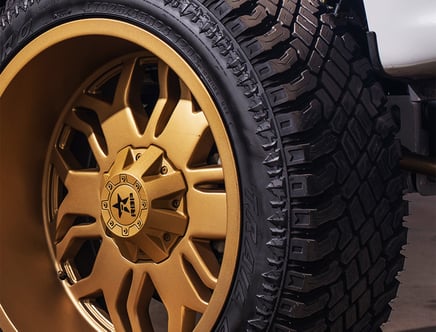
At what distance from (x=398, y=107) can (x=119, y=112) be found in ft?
2.11

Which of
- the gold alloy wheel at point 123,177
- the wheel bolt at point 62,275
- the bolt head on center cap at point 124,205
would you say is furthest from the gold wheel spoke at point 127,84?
the wheel bolt at point 62,275

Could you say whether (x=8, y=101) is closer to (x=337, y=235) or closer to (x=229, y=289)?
(x=229, y=289)

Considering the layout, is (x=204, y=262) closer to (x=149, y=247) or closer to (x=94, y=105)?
(x=149, y=247)

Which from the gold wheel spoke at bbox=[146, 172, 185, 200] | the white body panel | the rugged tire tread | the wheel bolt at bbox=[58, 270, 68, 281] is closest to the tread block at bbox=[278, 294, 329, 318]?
the rugged tire tread

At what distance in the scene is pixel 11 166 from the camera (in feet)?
5.89

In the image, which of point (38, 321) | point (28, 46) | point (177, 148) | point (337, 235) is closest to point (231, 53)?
point (177, 148)

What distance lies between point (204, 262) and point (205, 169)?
7.7 inches

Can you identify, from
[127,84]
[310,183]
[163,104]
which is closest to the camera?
[310,183]

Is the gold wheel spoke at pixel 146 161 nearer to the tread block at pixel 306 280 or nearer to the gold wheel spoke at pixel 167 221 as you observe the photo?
the gold wheel spoke at pixel 167 221

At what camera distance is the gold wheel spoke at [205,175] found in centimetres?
144

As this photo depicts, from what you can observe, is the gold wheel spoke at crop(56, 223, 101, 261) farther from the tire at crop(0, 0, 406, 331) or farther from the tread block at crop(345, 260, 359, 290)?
the tread block at crop(345, 260, 359, 290)

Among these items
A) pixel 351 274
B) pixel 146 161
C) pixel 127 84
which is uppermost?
pixel 127 84

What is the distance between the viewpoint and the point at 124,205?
4.92ft

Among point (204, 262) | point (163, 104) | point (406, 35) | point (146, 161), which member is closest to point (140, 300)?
point (204, 262)
